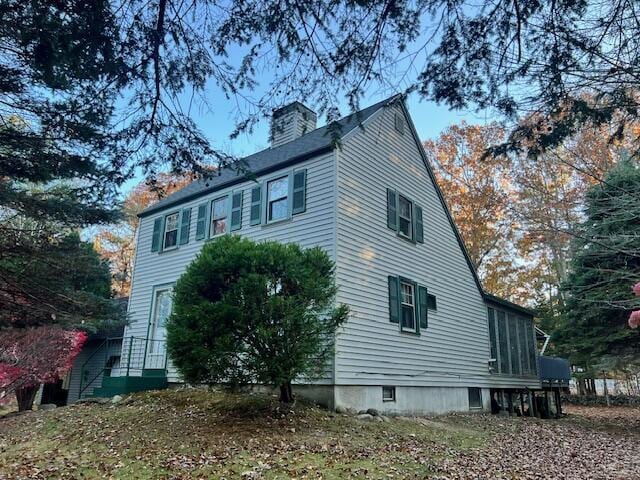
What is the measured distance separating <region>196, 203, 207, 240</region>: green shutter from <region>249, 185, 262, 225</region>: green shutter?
66.2 inches

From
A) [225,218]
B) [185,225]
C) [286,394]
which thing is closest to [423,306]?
[286,394]

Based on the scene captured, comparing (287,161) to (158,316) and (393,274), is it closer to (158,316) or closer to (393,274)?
(393,274)

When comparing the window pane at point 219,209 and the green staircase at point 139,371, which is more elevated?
the window pane at point 219,209

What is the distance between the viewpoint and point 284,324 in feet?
23.8

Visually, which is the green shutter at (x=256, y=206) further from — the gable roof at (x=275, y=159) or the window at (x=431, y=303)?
the window at (x=431, y=303)

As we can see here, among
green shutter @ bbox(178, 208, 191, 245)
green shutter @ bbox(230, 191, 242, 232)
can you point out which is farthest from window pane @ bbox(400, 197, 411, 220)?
green shutter @ bbox(178, 208, 191, 245)

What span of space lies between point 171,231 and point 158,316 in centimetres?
245

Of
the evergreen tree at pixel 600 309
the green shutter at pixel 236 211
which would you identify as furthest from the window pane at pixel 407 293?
the evergreen tree at pixel 600 309

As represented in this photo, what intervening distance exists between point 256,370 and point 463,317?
8617 mm

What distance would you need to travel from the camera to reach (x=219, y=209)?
492 inches

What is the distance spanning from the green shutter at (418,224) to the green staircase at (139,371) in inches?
274

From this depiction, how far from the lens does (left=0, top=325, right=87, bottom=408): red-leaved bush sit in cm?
1127

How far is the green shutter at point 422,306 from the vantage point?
11898 mm

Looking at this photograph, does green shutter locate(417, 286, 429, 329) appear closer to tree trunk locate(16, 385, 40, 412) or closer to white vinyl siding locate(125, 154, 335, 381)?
white vinyl siding locate(125, 154, 335, 381)
